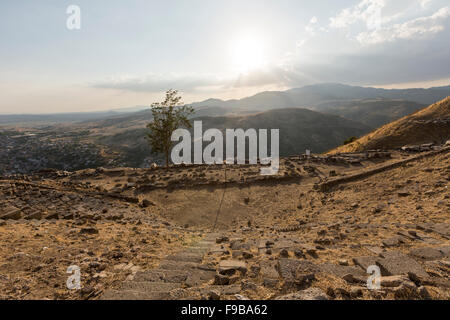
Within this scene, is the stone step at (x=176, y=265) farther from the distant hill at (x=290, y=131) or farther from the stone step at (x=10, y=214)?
Result: the distant hill at (x=290, y=131)

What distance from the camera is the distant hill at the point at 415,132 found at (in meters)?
23.2

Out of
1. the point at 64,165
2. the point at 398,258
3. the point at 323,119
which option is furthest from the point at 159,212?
the point at 323,119

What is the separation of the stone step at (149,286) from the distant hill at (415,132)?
26.8 meters

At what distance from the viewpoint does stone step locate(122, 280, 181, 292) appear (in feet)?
14.3

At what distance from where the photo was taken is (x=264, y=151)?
71500 millimetres

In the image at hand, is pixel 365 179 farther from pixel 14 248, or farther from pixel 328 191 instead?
pixel 14 248

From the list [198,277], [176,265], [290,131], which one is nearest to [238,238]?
[176,265]

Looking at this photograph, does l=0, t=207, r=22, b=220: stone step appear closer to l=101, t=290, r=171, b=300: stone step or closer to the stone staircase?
the stone staircase

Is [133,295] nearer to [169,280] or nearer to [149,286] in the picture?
[149,286]

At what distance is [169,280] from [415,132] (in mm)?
29878

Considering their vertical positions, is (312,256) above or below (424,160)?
below

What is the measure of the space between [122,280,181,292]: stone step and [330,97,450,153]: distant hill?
26.8 m

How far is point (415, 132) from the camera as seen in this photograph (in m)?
24.2

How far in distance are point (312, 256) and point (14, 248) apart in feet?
26.8
